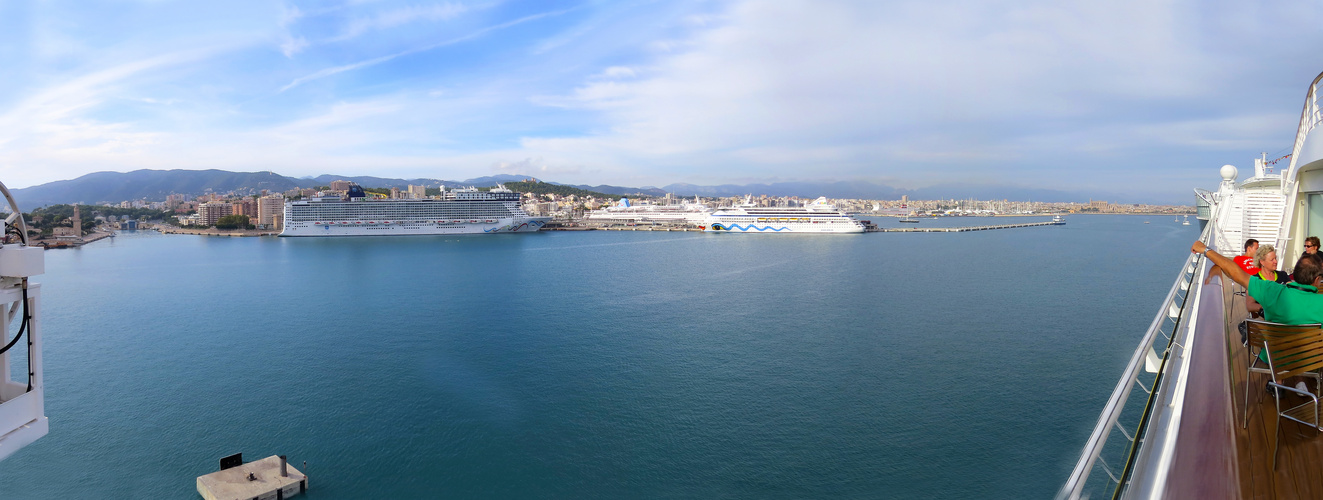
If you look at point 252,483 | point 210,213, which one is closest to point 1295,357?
point 252,483

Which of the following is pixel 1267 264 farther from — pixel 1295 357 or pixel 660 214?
pixel 660 214

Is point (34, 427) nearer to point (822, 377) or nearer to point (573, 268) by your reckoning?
point (822, 377)

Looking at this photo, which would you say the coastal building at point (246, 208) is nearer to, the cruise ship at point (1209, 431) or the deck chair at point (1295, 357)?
the cruise ship at point (1209, 431)

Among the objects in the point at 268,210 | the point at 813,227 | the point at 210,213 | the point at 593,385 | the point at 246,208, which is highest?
the point at 246,208

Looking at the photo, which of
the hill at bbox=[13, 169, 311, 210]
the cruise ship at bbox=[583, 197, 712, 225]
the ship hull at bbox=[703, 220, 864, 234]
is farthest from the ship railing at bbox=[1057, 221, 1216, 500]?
the hill at bbox=[13, 169, 311, 210]

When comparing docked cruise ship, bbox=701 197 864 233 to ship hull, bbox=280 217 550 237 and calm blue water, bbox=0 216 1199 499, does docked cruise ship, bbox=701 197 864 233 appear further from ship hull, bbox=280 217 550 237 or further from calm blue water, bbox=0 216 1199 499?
calm blue water, bbox=0 216 1199 499

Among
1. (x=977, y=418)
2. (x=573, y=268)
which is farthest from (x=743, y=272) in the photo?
(x=977, y=418)
